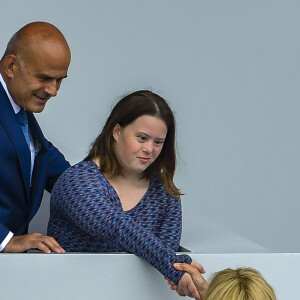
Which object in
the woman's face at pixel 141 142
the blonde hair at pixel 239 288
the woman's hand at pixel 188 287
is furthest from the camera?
the woman's face at pixel 141 142

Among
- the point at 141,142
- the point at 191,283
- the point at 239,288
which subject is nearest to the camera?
the point at 239,288

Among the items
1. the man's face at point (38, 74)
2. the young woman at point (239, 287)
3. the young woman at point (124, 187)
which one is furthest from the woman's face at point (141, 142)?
the young woman at point (239, 287)

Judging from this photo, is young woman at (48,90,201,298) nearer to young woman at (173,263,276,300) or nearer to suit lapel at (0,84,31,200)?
suit lapel at (0,84,31,200)

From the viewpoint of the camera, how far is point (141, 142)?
1.68 metres

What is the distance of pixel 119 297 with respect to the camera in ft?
5.23

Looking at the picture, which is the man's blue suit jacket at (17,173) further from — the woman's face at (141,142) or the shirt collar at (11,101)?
the woman's face at (141,142)

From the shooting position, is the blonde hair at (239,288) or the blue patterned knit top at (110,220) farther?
the blue patterned knit top at (110,220)

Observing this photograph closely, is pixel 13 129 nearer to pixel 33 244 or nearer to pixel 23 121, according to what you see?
pixel 23 121

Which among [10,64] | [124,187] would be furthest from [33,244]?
[10,64]

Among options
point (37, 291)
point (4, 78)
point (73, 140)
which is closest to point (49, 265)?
point (37, 291)

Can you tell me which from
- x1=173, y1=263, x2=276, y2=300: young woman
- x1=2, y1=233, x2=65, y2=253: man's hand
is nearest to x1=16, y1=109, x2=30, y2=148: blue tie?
x1=2, y1=233, x2=65, y2=253: man's hand

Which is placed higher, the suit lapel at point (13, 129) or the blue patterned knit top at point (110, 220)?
the suit lapel at point (13, 129)

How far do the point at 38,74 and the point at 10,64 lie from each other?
0.18 ft

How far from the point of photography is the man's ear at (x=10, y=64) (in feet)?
5.61
